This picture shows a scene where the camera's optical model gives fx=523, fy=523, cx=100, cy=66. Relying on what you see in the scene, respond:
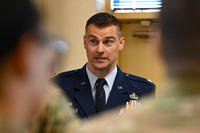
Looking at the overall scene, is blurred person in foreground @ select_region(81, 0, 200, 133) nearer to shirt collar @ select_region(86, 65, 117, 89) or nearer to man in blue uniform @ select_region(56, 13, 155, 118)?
man in blue uniform @ select_region(56, 13, 155, 118)

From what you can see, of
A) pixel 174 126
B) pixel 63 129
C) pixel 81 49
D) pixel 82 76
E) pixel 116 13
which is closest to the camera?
pixel 174 126

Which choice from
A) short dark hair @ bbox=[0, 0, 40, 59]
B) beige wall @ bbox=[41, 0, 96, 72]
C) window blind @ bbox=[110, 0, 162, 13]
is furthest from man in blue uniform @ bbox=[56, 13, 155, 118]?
short dark hair @ bbox=[0, 0, 40, 59]

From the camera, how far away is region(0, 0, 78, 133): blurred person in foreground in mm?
817

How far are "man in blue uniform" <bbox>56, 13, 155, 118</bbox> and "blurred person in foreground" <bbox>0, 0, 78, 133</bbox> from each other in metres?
1.63

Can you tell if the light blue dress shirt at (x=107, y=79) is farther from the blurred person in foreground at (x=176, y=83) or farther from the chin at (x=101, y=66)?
the blurred person in foreground at (x=176, y=83)

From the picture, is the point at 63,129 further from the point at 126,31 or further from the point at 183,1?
the point at 126,31

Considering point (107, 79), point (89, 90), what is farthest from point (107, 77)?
point (89, 90)

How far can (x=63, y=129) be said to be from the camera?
3.41 feet

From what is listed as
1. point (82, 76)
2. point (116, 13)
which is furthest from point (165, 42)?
point (116, 13)

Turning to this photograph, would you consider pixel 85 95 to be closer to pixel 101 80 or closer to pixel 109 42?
pixel 101 80

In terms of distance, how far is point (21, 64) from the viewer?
0.83 m

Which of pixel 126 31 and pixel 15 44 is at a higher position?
pixel 15 44

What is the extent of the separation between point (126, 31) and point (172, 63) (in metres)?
3.69

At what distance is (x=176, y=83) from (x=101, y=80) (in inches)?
72.3
